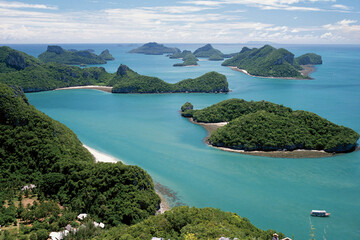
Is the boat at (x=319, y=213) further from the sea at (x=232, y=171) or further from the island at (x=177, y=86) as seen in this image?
the island at (x=177, y=86)

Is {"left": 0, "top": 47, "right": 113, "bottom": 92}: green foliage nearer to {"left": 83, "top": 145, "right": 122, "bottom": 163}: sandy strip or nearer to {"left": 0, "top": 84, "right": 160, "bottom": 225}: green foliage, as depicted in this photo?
{"left": 83, "top": 145, "right": 122, "bottom": 163}: sandy strip

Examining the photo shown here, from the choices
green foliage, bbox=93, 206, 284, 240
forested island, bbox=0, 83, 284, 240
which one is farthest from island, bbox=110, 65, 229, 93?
green foliage, bbox=93, 206, 284, 240

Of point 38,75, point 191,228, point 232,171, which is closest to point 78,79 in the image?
point 38,75

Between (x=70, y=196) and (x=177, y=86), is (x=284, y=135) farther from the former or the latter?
(x=177, y=86)


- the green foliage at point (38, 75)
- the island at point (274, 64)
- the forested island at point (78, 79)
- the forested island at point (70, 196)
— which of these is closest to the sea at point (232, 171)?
the forested island at point (70, 196)

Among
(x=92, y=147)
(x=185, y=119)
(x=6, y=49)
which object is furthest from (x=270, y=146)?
(x=6, y=49)

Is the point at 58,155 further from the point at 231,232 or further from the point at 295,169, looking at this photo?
the point at 295,169

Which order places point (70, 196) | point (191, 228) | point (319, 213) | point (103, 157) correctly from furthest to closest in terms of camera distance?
1. point (103, 157)
2. point (70, 196)
3. point (319, 213)
4. point (191, 228)
